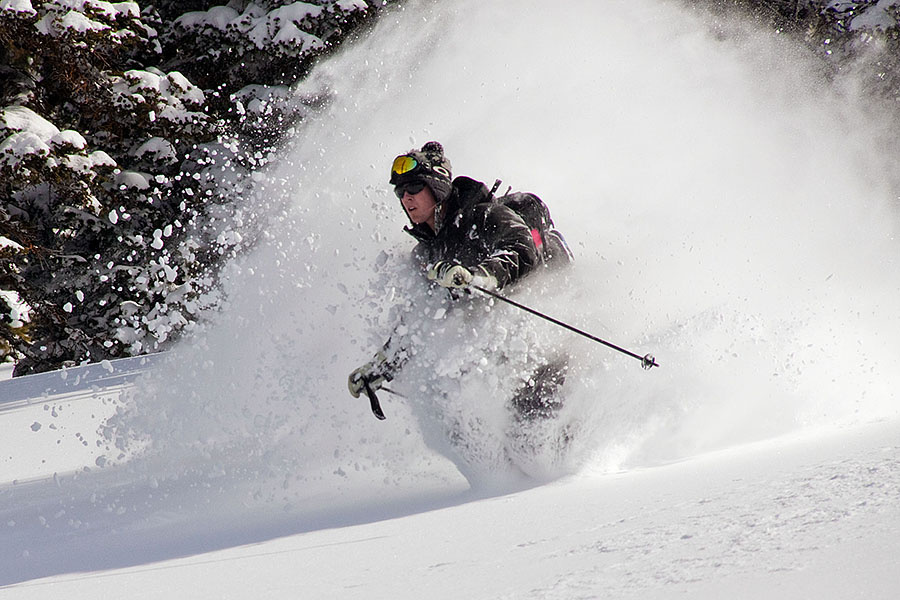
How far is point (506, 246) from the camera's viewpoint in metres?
3.92

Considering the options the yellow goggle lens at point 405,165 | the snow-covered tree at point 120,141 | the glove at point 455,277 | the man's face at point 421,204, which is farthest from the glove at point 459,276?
the snow-covered tree at point 120,141

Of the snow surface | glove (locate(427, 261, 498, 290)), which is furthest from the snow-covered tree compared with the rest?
glove (locate(427, 261, 498, 290))

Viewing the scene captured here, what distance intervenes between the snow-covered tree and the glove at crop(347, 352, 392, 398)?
23.7ft

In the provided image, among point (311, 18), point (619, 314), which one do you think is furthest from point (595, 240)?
point (311, 18)

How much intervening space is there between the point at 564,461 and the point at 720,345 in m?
1.23

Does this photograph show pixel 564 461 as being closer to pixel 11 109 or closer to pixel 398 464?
pixel 398 464

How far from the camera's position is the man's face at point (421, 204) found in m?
4.10

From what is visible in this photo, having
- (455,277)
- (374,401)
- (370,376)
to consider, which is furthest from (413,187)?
(374,401)

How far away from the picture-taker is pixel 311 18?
40.8 ft

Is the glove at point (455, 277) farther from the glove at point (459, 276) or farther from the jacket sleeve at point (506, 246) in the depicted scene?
the jacket sleeve at point (506, 246)

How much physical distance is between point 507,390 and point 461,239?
2.42 ft

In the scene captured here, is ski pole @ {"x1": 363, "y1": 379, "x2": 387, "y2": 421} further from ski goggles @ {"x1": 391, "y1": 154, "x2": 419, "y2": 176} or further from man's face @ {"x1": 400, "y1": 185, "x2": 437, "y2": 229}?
ski goggles @ {"x1": 391, "y1": 154, "x2": 419, "y2": 176}

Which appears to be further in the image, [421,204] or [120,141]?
[120,141]

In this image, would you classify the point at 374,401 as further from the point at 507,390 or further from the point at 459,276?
the point at 459,276
